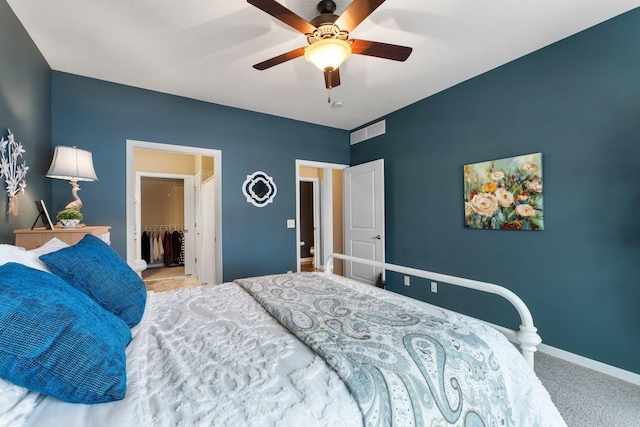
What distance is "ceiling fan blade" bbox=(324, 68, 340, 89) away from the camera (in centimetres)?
200

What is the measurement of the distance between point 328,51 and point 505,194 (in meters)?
2.15

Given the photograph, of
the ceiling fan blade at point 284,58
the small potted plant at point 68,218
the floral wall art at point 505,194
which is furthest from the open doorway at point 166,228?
the floral wall art at point 505,194

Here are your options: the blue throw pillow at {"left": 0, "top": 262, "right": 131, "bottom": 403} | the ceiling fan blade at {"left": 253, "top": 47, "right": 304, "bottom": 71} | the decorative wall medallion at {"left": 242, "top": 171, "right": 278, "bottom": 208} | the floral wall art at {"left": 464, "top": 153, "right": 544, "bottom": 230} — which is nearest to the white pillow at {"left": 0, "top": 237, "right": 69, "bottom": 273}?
the blue throw pillow at {"left": 0, "top": 262, "right": 131, "bottom": 403}

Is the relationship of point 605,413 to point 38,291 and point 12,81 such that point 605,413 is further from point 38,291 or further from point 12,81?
point 12,81

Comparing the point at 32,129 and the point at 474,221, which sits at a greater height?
the point at 32,129

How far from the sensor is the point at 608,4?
195 centimetres

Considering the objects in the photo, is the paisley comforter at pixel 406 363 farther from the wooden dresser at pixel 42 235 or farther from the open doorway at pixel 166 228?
the open doorway at pixel 166 228

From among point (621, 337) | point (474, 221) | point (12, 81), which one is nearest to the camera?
point (12, 81)

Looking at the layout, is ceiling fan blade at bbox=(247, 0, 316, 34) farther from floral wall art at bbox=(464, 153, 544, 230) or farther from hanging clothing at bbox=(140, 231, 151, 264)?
hanging clothing at bbox=(140, 231, 151, 264)

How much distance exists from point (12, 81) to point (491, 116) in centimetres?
399

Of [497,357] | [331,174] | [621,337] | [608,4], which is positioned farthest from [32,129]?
[621,337]

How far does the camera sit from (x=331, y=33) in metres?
1.75

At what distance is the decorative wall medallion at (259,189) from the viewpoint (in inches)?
146

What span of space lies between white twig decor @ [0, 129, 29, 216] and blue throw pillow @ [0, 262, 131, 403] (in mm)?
1505
